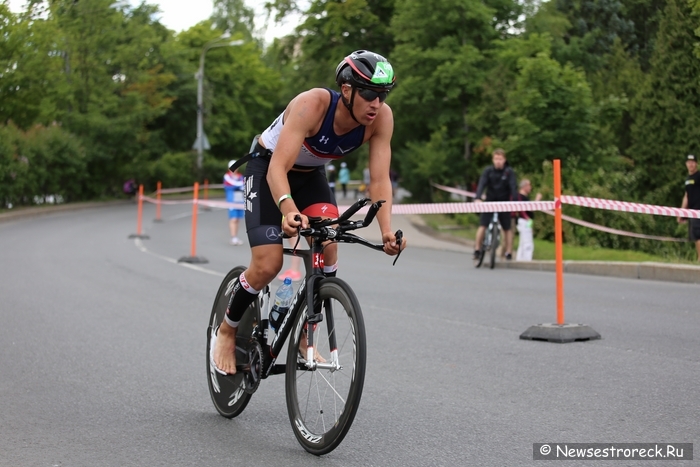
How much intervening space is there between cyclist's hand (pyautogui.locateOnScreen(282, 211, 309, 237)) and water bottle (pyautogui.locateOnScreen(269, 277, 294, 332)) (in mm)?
732

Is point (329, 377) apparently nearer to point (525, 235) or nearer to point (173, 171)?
point (525, 235)

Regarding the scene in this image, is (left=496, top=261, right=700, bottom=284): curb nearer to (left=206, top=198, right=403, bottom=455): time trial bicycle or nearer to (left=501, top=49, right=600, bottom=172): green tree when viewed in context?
(left=501, top=49, right=600, bottom=172): green tree

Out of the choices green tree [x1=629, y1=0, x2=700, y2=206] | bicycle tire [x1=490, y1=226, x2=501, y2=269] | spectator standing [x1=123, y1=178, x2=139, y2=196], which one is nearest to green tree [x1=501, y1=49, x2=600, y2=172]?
green tree [x1=629, y1=0, x2=700, y2=206]

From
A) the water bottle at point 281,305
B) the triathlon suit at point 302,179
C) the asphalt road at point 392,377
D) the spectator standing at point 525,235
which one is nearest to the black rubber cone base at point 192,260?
the asphalt road at point 392,377

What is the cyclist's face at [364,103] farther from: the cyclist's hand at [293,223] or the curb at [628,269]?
the curb at [628,269]

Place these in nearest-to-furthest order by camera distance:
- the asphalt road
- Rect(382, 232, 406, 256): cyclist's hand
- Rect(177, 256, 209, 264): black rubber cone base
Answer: Rect(382, 232, 406, 256): cyclist's hand → the asphalt road → Rect(177, 256, 209, 264): black rubber cone base

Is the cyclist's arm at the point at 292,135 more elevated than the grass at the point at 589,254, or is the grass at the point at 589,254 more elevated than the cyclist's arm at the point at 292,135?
the cyclist's arm at the point at 292,135

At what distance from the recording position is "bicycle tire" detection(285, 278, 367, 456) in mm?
4766

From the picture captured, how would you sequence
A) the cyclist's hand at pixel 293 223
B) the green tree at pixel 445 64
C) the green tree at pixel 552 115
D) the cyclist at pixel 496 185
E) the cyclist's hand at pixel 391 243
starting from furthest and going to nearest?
the green tree at pixel 445 64
the green tree at pixel 552 115
the cyclist at pixel 496 185
the cyclist's hand at pixel 391 243
the cyclist's hand at pixel 293 223

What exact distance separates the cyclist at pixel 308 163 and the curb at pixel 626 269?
9614 millimetres

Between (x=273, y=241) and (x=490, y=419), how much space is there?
160cm

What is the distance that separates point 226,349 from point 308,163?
3.84ft

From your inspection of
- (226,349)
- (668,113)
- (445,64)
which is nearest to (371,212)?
(226,349)

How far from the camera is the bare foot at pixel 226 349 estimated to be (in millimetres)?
5965
